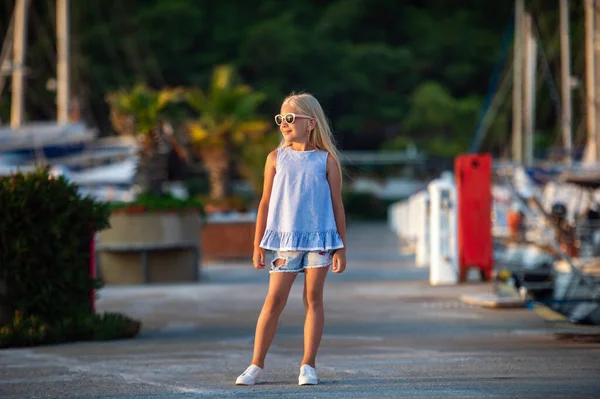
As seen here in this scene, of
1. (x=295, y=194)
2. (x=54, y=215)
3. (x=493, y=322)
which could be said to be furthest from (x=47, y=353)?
(x=493, y=322)

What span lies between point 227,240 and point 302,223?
20.7 meters

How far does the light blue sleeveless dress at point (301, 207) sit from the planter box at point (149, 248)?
37.9 feet

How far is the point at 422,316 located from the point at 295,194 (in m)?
5.23

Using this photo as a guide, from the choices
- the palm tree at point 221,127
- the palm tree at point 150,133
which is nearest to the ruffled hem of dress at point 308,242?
the palm tree at point 150,133

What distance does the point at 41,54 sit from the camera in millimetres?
84938

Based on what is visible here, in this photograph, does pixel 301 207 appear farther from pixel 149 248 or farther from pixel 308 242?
pixel 149 248

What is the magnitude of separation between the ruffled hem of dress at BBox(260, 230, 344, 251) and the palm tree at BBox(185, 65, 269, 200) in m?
31.8

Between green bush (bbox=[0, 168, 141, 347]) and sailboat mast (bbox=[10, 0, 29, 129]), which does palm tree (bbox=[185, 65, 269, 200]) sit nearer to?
sailboat mast (bbox=[10, 0, 29, 129])

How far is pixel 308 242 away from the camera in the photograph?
864 centimetres

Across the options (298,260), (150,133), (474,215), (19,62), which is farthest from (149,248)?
(19,62)

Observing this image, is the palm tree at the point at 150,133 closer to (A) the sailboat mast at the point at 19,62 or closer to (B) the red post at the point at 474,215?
(B) the red post at the point at 474,215

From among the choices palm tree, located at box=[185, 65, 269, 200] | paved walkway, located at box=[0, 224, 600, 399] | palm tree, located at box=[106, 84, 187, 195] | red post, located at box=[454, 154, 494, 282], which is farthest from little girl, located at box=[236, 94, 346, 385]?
palm tree, located at box=[185, 65, 269, 200]

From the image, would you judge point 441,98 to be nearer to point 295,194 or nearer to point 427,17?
point 427,17

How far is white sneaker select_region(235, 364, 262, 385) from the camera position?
8609 millimetres
